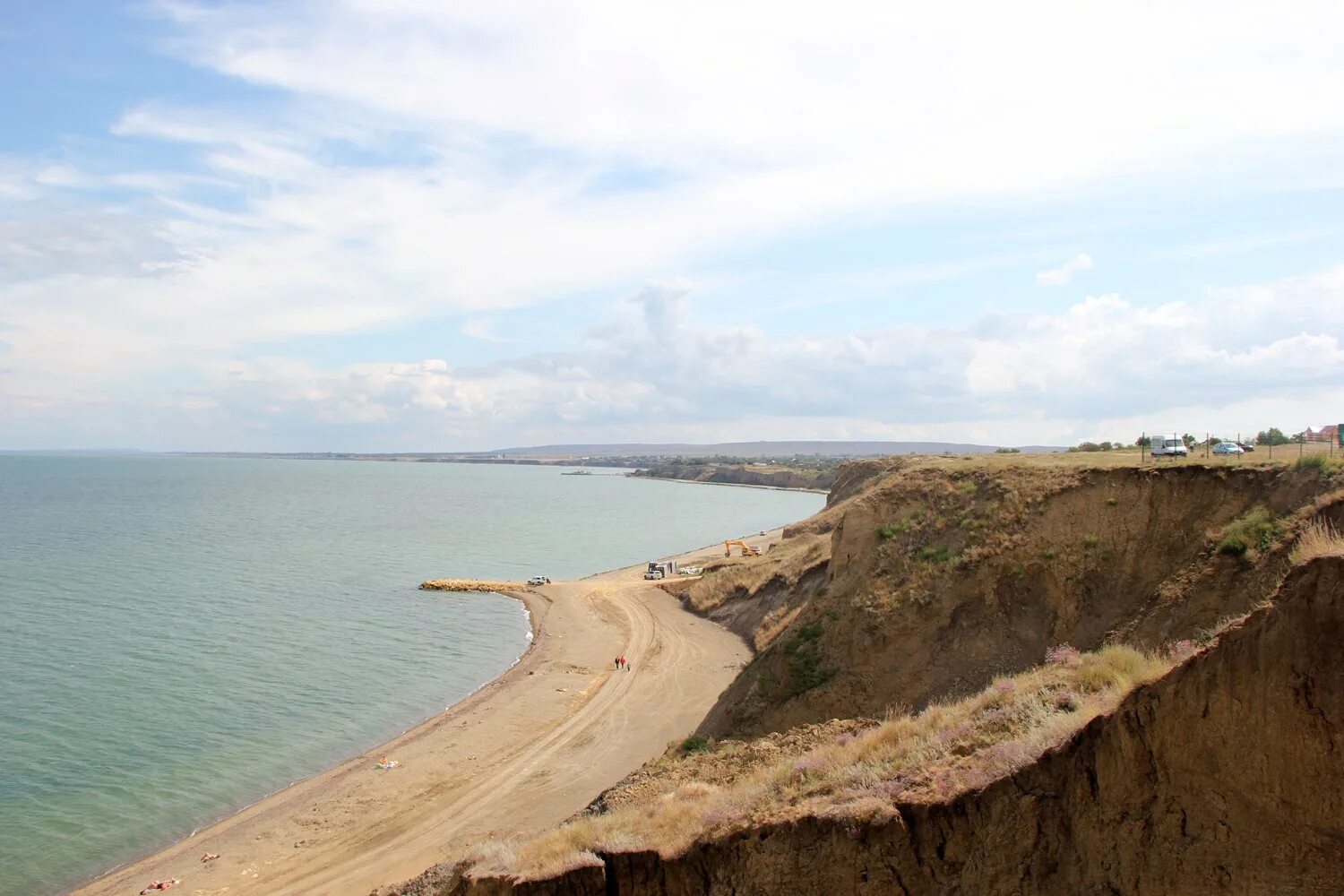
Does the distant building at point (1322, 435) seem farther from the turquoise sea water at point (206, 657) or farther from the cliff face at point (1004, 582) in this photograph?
the turquoise sea water at point (206, 657)

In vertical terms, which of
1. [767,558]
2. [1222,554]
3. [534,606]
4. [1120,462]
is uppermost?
[1120,462]

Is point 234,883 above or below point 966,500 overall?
below

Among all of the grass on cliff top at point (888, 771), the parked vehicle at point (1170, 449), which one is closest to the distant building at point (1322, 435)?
the parked vehicle at point (1170, 449)

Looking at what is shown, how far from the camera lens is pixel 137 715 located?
1320 inches

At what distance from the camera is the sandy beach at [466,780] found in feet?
71.4

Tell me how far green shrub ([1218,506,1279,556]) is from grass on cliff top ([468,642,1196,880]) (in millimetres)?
5496

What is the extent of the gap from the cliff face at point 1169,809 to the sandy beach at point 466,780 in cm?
1202

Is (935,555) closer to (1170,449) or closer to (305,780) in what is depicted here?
(1170,449)

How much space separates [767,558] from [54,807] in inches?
1608

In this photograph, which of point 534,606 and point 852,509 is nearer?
point 852,509

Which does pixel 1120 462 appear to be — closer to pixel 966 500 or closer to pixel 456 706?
pixel 966 500

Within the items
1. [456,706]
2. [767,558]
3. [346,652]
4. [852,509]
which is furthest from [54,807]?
[767,558]

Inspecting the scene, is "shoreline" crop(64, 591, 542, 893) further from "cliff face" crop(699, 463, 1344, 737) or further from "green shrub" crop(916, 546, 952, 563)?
"green shrub" crop(916, 546, 952, 563)

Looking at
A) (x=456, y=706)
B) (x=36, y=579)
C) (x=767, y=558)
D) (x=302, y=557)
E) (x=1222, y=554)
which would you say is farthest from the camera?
(x=302, y=557)
